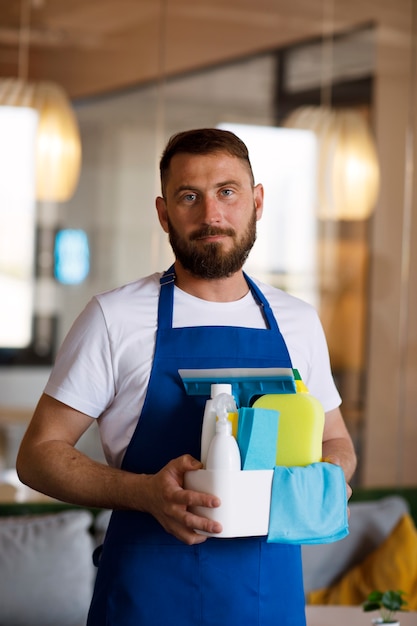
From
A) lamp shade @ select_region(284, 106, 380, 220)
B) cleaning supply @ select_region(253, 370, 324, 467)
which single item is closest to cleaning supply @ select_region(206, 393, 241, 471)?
cleaning supply @ select_region(253, 370, 324, 467)

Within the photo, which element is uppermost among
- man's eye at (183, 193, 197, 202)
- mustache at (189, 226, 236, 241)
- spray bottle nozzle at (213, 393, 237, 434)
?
man's eye at (183, 193, 197, 202)

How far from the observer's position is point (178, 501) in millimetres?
1485

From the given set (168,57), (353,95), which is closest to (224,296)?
(168,57)

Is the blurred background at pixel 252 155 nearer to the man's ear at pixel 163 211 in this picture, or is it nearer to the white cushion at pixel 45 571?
the white cushion at pixel 45 571

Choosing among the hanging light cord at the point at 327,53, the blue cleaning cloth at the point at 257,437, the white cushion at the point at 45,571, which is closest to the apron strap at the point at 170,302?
the blue cleaning cloth at the point at 257,437

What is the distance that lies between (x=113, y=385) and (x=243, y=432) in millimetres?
347

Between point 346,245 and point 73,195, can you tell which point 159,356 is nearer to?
point 73,195

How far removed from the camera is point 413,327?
14.0 ft

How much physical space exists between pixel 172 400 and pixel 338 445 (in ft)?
1.23

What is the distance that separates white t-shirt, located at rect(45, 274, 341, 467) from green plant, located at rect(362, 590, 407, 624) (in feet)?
2.28

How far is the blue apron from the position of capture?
167 cm

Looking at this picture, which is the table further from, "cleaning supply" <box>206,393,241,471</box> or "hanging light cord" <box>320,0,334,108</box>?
"hanging light cord" <box>320,0,334,108</box>

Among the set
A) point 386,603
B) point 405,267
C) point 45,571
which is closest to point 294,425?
point 386,603

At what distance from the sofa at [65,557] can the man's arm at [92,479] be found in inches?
60.6
